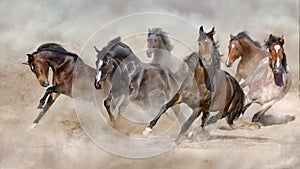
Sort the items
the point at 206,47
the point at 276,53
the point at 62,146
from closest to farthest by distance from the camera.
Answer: the point at 62,146 < the point at 206,47 < the point at 276,53

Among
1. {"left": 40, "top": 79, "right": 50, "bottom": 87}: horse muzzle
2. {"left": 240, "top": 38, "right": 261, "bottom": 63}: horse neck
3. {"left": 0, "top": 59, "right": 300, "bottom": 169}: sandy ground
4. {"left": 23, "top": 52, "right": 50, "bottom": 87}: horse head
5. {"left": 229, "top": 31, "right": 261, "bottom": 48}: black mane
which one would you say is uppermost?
{"left": 229, "top": 31, "right": 261, "bottom": 48}: black mane

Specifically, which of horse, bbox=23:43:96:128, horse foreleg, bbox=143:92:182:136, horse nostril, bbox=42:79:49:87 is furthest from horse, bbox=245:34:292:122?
horse nostril, bbox=42:79:49:87

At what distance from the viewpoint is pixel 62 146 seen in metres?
4.36

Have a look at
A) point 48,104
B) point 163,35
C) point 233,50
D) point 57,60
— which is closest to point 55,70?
point 57,60

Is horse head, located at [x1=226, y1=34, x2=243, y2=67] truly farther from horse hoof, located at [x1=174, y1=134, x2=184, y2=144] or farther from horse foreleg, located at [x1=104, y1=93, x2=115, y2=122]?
horse foreleg, located at [x1=104, y1=93, x2=115, y2=122]

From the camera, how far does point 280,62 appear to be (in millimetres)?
4758

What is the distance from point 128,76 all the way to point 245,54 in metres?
0.99

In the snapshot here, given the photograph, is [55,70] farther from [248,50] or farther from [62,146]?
[248,50]

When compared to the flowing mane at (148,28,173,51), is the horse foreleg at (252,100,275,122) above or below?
below

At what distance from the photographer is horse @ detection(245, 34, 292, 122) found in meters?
4.74

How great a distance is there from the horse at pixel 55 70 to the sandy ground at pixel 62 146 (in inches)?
1.8

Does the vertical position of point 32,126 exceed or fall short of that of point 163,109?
it falls short

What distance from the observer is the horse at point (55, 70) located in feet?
14.4

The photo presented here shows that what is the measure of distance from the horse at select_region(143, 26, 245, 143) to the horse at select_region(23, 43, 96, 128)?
640mm
